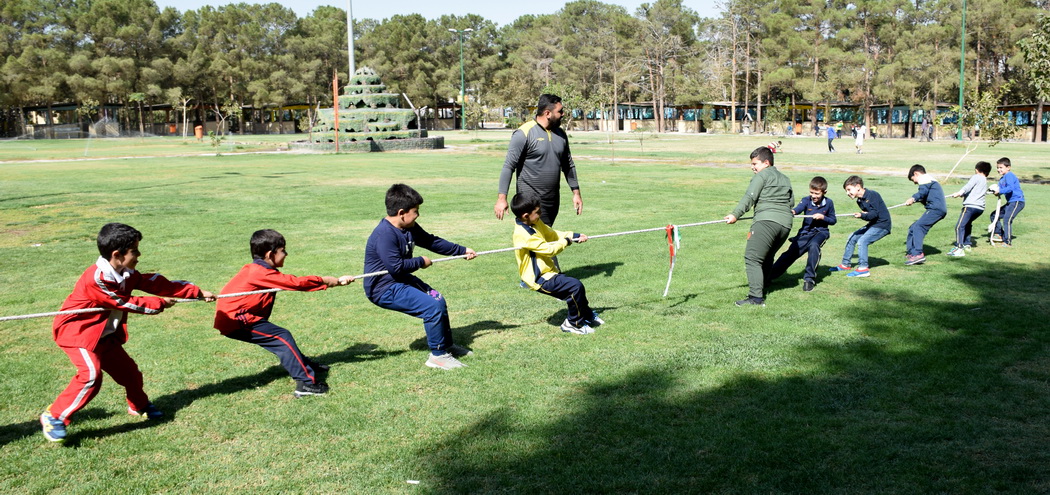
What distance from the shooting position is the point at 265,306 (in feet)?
18.4

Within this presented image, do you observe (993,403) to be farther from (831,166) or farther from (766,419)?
(831,166)

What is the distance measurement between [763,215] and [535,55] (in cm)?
7973

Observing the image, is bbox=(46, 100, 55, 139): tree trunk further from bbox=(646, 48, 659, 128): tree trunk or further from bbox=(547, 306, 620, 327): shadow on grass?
bbox=(547, 306, 620, 327): shadow on grass

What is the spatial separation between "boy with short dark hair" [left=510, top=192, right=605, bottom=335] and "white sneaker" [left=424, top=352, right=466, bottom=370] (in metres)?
1.07

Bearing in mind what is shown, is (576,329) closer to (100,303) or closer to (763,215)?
(763,215)

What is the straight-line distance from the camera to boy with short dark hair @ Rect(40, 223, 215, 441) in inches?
188

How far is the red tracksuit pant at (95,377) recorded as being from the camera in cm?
475

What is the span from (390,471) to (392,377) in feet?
5.25

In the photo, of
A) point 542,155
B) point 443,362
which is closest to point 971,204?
point 542,155

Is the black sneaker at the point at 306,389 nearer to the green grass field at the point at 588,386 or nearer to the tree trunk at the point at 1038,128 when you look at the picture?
the green grass field at the point at 588,386

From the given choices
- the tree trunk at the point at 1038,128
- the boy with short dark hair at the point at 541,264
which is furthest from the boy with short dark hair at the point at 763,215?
the tree trunk at the point at 1038,128

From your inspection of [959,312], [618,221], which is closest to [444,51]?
[618,221]

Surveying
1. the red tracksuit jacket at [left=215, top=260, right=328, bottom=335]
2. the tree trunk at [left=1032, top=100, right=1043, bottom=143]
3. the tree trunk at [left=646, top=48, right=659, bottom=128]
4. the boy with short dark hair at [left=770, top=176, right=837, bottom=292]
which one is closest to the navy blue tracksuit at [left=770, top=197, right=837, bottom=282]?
the boy with short dark hair at [left=770, top=176, right=837, bottom=292]

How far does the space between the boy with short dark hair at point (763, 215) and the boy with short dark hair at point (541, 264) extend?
201 cm
